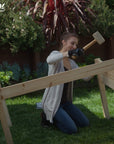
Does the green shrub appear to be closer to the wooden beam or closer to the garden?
the garden

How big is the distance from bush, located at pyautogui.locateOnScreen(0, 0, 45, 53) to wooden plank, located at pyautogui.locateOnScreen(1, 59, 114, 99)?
3246 millimetres

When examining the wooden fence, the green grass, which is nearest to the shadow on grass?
the green grass

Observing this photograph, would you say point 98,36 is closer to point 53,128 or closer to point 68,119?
point 68,119

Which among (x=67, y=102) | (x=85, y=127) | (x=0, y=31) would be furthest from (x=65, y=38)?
(x=0, y=31)

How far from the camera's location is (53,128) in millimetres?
3406

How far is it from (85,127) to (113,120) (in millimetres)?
452

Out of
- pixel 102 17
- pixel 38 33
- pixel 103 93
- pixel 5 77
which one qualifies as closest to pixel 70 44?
pixel 103 93

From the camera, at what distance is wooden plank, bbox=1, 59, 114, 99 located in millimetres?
2285

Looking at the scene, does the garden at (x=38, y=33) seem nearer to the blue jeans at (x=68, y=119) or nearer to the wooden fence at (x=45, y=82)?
the blue jeans at (x=68, y=119)

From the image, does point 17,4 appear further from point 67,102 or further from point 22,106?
point 67,102

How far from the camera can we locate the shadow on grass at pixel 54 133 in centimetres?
296

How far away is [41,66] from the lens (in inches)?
Answer: 239

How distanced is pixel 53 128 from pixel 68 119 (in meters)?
0.26

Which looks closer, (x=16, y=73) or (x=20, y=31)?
(x=20, y=31)
